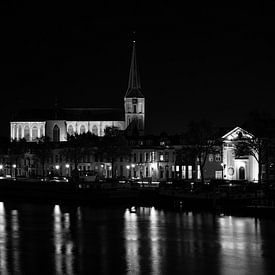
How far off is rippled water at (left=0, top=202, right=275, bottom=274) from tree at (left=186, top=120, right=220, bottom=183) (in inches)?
1017

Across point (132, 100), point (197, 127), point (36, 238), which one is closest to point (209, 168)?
point (197, 127)

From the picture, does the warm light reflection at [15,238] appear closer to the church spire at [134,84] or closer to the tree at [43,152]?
the tree at [43,152]

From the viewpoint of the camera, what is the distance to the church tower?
636ft

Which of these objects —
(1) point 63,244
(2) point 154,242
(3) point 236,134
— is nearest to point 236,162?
(3) point 236,134

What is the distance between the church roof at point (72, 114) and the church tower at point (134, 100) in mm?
2083

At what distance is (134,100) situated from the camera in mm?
196250

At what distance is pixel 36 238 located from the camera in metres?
66.0

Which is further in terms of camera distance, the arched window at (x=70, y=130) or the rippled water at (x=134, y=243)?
the arched window at (x=70, y=130)

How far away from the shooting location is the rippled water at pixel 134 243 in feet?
173

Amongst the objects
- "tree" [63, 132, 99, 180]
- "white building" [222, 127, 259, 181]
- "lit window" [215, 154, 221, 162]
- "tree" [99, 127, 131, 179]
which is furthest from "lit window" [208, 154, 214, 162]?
"tree" [63, 132, 99, 180]

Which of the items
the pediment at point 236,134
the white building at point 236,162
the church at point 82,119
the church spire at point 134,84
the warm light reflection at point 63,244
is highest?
the church spire at point 134,84

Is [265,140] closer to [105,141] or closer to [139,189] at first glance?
[139,189]

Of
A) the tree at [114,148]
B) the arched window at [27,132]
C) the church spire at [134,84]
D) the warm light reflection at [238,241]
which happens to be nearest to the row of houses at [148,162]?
the tree at [114,148]

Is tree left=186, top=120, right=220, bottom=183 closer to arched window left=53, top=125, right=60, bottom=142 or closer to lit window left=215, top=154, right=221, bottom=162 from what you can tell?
lit window left=215, top=154, right=221, bottom=162
